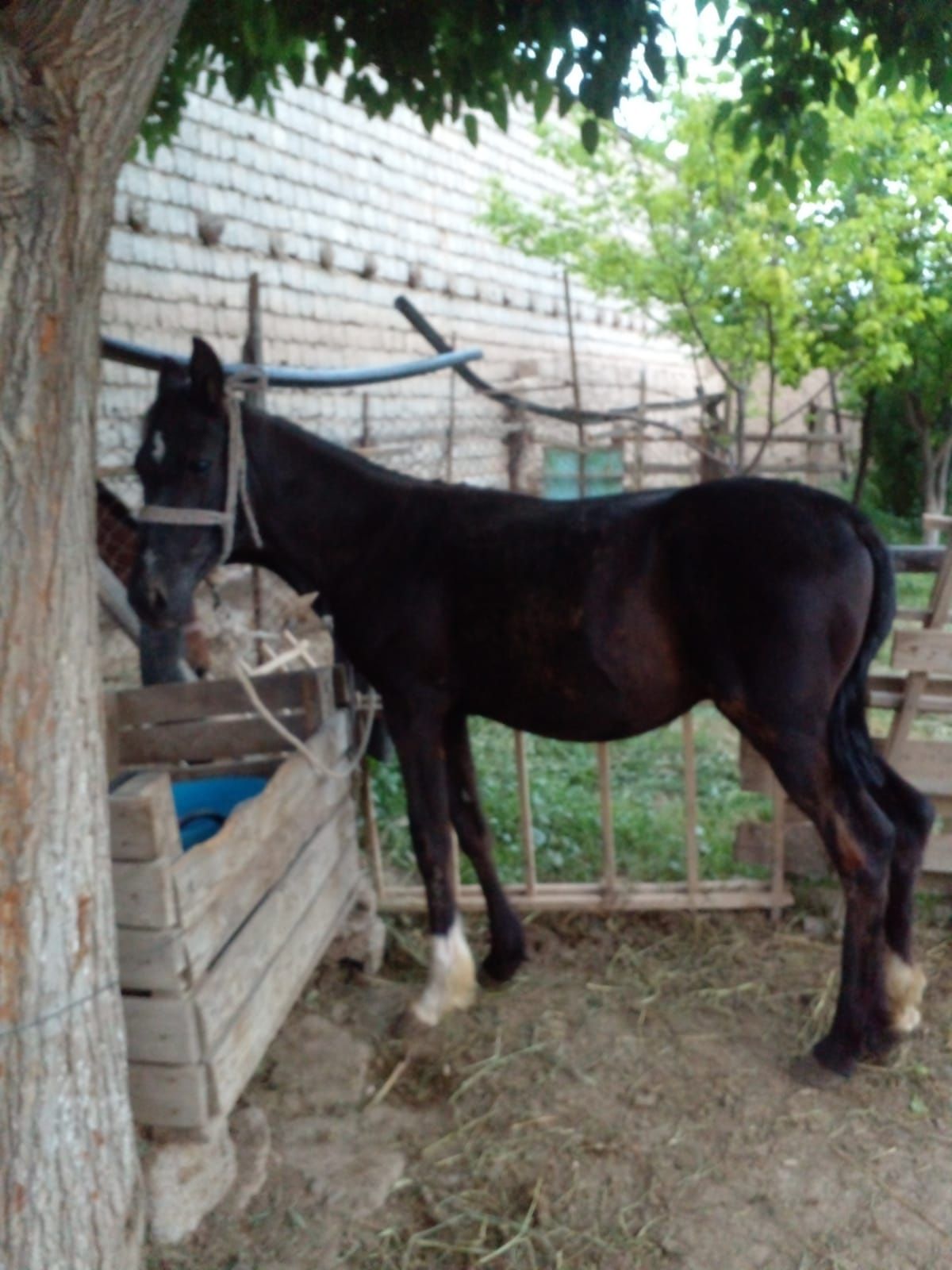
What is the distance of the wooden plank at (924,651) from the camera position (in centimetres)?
381

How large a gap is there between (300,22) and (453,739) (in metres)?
2.68

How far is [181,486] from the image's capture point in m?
3.52

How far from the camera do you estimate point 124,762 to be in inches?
156

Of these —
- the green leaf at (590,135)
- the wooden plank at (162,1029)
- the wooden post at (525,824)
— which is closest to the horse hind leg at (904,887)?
the wooden post at (525,824)

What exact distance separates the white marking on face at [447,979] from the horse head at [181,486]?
145 cm

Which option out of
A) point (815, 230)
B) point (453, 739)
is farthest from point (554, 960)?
point (815, 230)

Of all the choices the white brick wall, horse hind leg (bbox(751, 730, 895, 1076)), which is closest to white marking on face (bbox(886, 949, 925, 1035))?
horse hind leg (bbox(751, 730, 895, 1076))

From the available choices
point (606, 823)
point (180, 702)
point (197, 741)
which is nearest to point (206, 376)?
point (180, 702)

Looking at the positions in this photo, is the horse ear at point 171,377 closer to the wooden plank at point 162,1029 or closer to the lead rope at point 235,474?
the lead rope at point 235,474

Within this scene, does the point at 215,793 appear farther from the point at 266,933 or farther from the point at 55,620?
the point at 55,620

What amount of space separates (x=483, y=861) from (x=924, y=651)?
1.76 m

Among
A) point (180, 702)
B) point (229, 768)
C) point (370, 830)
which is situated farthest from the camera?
point (370, 830)

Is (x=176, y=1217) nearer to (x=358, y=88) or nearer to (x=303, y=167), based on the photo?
(x=358, y=88)

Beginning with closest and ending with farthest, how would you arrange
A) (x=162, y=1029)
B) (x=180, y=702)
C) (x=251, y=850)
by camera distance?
(x=162, y=1029), (x=251, y=850), (x=180, y=702)
